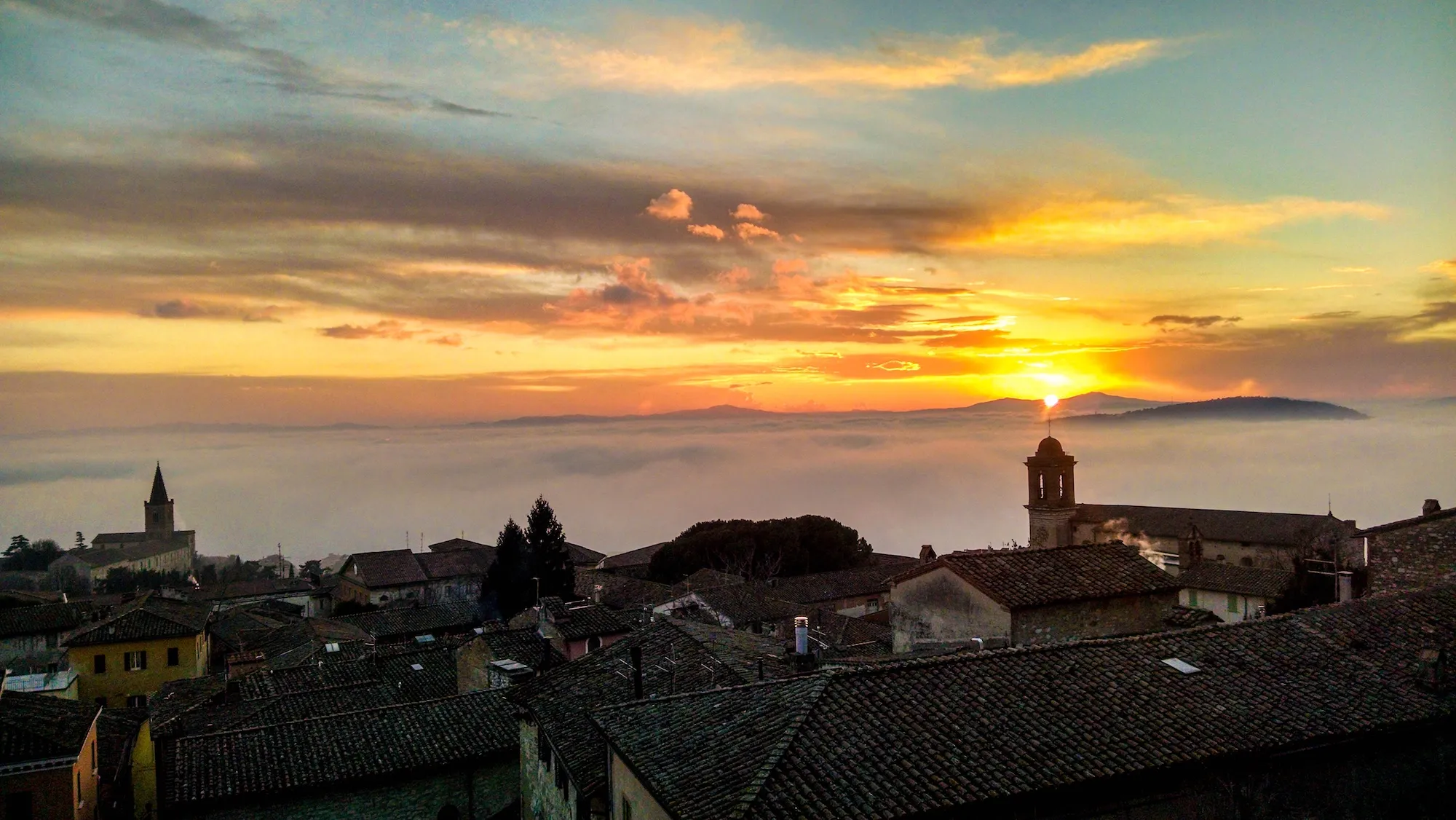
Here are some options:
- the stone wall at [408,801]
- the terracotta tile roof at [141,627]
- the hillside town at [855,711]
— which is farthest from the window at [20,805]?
the terracotta tile roof at [141,627]

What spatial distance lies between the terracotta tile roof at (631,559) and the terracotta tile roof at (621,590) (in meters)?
3.90

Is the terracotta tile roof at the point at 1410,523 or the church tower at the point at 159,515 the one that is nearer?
the terracotta tile roof at the point at 1410,523

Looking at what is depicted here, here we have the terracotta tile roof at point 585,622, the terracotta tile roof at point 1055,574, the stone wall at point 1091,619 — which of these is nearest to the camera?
the stone wall at point 1091,619

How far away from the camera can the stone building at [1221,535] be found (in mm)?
60469

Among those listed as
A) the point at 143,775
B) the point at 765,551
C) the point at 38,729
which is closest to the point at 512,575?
the point at 765,551

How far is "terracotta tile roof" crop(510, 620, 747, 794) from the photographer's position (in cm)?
1499

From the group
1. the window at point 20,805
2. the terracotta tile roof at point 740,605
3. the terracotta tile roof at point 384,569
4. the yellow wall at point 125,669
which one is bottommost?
the terracotta tile roof at point 384,569

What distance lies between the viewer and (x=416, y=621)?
55031 millimetres

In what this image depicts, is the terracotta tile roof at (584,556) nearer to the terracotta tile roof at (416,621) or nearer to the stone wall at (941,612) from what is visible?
the terracotta tile roof at (416,621)

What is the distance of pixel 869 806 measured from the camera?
9.63 metres

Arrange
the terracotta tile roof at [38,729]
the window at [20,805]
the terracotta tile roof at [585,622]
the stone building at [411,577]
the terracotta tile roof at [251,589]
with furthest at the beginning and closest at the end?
the terracotta tile roof at [251,589] → the stone building at [411,577] → the terracotta tile roof at [585,622] → the terracotta tile roof at [38,729] → the window at [20,805]

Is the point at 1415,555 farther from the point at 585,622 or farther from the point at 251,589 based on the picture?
the point at 251,589

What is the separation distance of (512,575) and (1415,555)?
5341 cm

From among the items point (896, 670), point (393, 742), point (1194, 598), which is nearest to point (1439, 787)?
point (896, 670)
